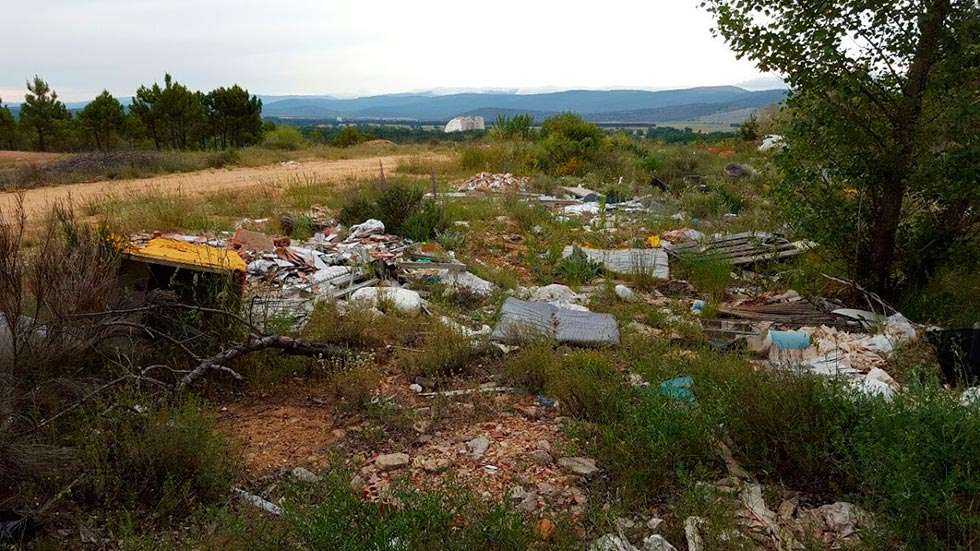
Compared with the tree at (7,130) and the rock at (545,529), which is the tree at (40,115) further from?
the rock at (545,529)

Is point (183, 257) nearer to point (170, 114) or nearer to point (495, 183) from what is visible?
point (495, 183)

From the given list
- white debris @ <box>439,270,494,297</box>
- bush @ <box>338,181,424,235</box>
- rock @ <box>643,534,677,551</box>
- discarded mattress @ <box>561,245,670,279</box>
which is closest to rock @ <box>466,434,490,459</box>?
rock @ <box>643,534,677,551</box>

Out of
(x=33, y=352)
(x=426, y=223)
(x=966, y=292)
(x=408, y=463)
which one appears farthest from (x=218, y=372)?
(x=966, y=292)

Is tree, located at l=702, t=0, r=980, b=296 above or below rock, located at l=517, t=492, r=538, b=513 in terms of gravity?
above

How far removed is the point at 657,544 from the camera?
2.42 meters

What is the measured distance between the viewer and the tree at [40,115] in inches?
1180

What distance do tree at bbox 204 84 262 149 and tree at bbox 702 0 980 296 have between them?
29740 mm

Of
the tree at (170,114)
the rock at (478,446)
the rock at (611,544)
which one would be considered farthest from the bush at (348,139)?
the rock at (611,544)

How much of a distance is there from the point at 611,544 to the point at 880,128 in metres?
4.27

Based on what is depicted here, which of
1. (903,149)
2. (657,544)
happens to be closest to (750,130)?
(903,149)

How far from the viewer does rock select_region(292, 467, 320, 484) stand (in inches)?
114

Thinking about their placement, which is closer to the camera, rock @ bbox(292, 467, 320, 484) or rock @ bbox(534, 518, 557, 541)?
rock @ bbox(534, 518, 557, 541)

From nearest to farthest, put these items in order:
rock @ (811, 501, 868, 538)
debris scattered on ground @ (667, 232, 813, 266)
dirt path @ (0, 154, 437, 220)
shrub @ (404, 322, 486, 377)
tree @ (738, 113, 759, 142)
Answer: rock @ (811, 501, 868, 538), shrub @ (404, 322, 486, 377), debris scattered on ground @ (667, 232, 813, 266), dirt path @ (0, 154, 437, 220), tree @ (738, 113, 759, 142)

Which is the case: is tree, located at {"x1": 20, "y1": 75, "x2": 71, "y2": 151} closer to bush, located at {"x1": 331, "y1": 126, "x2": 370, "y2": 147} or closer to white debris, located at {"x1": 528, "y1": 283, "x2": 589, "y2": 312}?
bush, located at {"x1": 331, "y1": 126, "x2": 370, "y2": 147}
